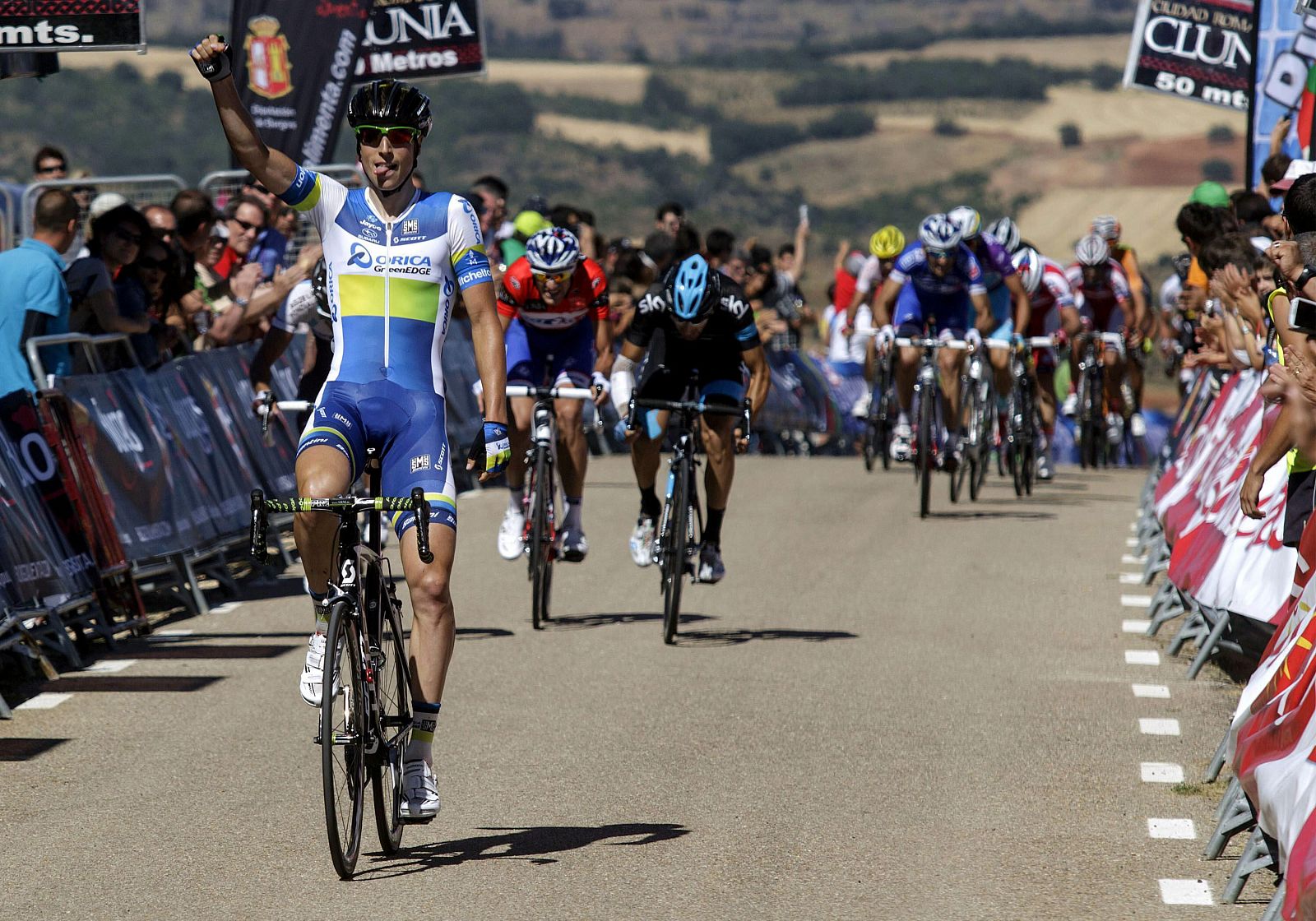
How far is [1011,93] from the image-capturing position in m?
142

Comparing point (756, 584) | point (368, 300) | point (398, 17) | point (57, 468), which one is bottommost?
point (756, 584)

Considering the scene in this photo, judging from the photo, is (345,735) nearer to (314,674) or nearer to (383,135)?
(314,674)

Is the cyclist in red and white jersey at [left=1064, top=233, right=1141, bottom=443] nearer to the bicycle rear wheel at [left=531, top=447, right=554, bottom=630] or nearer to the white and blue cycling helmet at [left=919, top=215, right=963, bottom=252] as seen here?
the white and blue cycling helmet at [left=919, top=215, right=963, bottom=252]

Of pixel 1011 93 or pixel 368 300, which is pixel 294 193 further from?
pixel 1011 93

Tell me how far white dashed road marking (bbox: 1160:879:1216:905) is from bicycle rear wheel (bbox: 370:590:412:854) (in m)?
2.38

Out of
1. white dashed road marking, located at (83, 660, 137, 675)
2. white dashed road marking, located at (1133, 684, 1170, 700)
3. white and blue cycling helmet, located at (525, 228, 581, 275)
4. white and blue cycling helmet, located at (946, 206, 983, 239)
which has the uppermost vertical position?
white and blue cycling helmet, located at (946, 206, 983, 239)

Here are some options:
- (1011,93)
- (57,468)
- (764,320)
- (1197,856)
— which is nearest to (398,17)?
(764,320)

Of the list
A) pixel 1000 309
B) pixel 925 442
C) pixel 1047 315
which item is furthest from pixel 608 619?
pixel 1047 315

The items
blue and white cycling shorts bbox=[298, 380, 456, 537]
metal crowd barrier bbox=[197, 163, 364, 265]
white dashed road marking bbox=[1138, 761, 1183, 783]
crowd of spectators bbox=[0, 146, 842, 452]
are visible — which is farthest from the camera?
metal crowd barrier bbox=[197, 163, 364, 265]

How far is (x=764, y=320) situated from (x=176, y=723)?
601 inches

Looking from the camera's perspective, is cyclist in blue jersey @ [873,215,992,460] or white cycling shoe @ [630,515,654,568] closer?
white cycling shoe @ [630,515,654,568]

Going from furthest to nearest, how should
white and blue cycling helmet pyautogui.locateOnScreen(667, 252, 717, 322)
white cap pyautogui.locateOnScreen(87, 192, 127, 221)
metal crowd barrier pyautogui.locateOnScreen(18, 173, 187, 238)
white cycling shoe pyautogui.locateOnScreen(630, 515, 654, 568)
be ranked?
metal crowd barrier pyautogui.locateOnScreen(18, 173, 187, 238) < white cap pyautogui.locateOnScreen(87, 192, 127, 221) < white cycling shoe pyautogui.locateOnScreen(630, 515, 654, 568) < white and blue cycling helmet pyautogui.locateOnScreen(667, 252, 717, 322)

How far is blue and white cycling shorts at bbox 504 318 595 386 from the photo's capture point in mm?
11711

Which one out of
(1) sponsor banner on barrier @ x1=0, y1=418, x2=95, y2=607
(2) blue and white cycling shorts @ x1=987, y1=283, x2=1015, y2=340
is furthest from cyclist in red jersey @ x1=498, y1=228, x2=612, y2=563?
(2) blue and white cycling shorts @ x1=987, y1=283, x2=1015, y2=340
